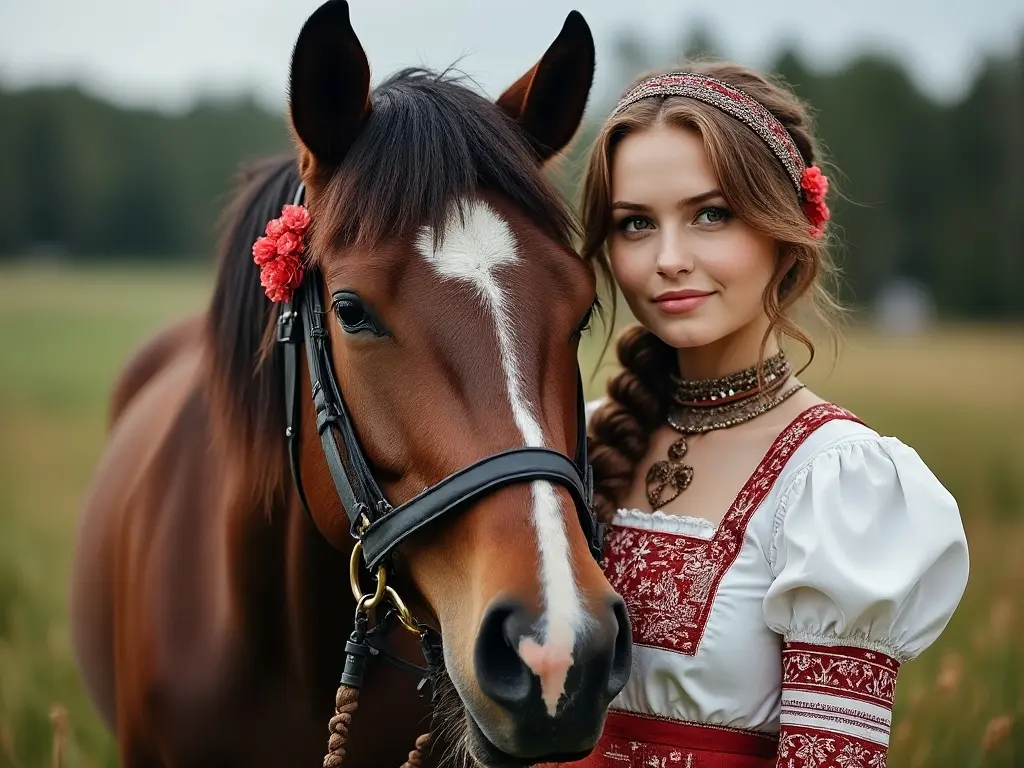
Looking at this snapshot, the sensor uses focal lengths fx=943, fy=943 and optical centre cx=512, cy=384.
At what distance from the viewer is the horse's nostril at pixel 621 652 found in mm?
1485

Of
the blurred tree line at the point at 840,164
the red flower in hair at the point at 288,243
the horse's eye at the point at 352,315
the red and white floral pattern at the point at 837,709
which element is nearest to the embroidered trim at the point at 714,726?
the red and white floral pattern at the point at 837,709

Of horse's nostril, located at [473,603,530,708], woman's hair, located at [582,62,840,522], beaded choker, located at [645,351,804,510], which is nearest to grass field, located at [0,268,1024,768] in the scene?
woman's hair, located at [582,62,840,522]

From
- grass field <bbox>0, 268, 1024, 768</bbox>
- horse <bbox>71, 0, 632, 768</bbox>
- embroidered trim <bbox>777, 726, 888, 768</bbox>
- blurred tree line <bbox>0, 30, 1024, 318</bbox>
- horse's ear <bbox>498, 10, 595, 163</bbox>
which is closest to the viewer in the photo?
horse <bbox>71, 0, 632, 768</bbox>

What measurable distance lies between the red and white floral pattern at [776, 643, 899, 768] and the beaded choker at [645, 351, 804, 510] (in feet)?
1.54

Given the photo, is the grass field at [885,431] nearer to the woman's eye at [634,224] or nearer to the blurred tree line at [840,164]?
the woman's eye at [634,224]

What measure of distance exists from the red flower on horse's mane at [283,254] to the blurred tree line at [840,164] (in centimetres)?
2361

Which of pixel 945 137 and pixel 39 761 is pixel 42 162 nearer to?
pixel 945 137

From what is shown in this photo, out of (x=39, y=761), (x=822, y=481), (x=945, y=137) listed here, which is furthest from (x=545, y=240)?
(x=945, y=137)

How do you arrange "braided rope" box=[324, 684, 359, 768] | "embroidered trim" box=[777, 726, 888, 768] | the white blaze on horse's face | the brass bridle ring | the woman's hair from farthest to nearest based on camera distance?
1. the woman's hair
2. "braided rope" box=[324, 684, 359, 768]
3. the brass bridle ring
4. "embroidered trim" box=[777, 726, 888, 768]
5. the white blaze on horse's face

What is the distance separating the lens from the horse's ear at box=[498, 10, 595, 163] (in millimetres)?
2074

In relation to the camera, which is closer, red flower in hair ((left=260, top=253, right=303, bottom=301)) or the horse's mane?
the horse's mane

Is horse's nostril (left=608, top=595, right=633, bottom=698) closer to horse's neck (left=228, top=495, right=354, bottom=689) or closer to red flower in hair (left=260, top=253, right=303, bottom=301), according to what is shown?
horse's neck (left=228, top=495, right=354, bottom=689)

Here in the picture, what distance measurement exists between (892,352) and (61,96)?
24.0 meters

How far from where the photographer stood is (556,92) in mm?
2143
